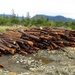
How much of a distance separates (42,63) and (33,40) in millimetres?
2164

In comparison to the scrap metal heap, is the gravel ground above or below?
below

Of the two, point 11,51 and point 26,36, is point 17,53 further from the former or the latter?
point 26,36

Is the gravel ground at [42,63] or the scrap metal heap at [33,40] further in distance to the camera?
the scrap metal heap at [33,40]

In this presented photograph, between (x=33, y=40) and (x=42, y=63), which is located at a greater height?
(x=33, y=40)

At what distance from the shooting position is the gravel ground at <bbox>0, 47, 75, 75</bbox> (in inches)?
402

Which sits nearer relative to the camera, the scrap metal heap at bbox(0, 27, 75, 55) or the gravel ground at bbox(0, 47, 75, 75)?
the gravel ground at bbox(0, 47, 75, 75)

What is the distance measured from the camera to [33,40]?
539 inches

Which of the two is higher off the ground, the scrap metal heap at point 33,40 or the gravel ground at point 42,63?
the scrap metal heap at point 33,40

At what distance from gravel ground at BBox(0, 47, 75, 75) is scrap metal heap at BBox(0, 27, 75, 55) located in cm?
37

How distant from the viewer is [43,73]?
9938 millimetres

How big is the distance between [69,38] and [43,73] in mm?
5220

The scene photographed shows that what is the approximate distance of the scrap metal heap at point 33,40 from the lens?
504 inches

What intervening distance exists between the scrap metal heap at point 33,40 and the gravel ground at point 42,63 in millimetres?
373

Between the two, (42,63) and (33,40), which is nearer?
(42,63)
